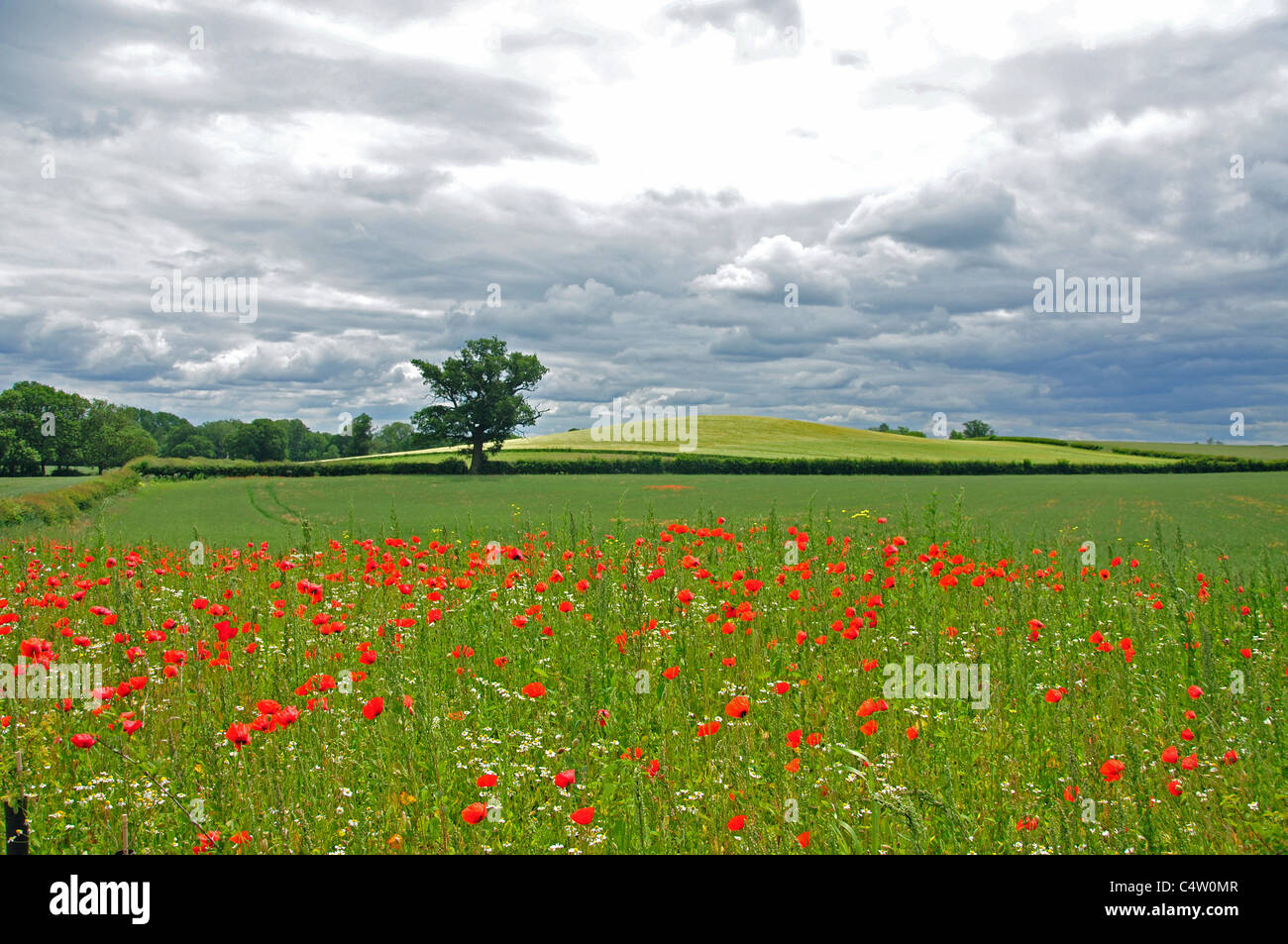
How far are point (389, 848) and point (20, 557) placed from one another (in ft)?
33.7

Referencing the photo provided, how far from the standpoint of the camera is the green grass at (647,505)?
19.8 m

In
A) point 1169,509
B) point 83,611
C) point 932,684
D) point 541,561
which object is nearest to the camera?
point 932,684

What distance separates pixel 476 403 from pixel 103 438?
6026 centimetres

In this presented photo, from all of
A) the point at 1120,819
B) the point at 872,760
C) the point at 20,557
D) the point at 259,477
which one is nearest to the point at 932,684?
the point at 872,760

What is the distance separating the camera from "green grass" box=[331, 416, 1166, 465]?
77000 millimetres

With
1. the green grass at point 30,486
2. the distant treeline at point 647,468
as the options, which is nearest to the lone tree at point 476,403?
the distant treeline at point 647,468

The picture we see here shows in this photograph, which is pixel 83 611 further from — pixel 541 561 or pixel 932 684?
pixel 932 684

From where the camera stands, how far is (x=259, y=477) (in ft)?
209

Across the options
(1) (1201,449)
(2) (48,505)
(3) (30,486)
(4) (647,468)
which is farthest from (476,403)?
(1) (1201,449)

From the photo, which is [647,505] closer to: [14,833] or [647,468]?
[14,833]

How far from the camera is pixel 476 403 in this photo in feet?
238

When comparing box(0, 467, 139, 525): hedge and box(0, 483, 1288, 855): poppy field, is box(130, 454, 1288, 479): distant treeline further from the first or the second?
box(0, 483, 1288, 855): poppy field

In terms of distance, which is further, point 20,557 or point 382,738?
point 20,557
